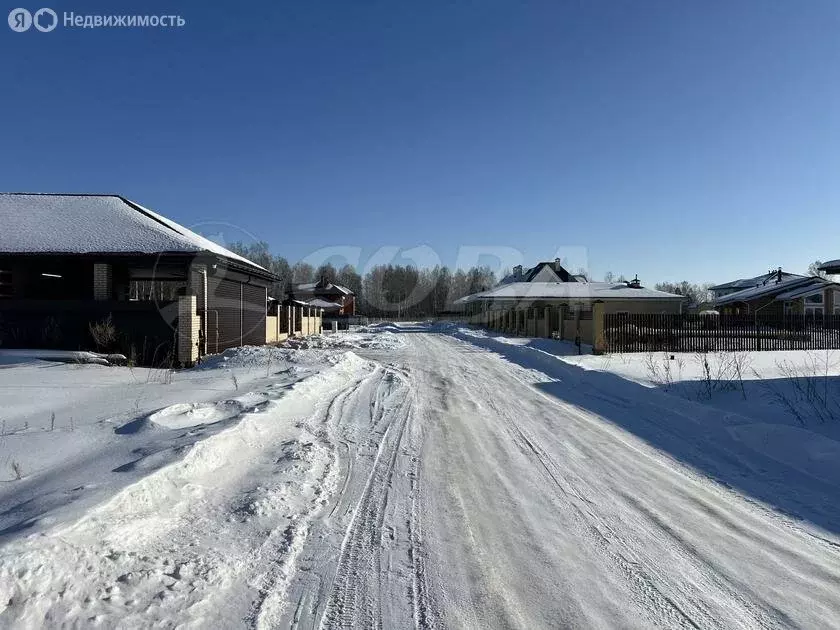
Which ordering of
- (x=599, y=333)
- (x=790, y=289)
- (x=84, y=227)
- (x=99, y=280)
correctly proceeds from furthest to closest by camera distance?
(x=790, y=289)
(x=599, y=333)
(x=84, y=227)
(x=99, y=280)

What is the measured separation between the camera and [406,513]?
4387mm

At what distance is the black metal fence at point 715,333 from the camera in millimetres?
20188

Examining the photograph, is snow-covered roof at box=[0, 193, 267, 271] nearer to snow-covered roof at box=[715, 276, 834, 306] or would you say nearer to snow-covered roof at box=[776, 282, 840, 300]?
snow-covered roof at box=[776, 282, 840, 300]

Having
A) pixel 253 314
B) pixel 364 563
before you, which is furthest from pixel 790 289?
pixel 364 563

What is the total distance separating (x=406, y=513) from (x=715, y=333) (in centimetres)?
2073

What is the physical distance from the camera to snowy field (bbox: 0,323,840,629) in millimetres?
2973

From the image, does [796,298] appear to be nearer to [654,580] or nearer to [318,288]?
[654,580]

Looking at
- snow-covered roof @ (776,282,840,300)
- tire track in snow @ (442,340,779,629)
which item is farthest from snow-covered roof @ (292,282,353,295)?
tire track in snow @ (442,340,779,629)

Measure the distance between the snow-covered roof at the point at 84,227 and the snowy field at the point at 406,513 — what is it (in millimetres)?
7603

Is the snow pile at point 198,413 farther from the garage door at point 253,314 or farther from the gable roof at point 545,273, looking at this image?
the gable roof at point 545,273

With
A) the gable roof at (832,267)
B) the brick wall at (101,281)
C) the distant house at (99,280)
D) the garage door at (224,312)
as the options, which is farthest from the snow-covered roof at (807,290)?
the brick wall at (101,281)

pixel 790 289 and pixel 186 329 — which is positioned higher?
pixel 790 289

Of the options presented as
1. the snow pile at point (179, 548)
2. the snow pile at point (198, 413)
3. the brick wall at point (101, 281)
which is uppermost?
the brick wall at point (101, 281)

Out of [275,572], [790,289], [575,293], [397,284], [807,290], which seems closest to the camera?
[275,572]
